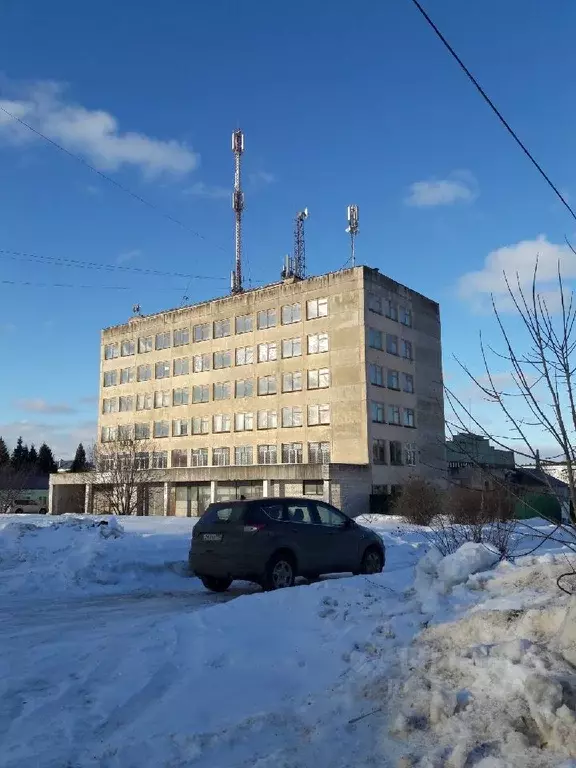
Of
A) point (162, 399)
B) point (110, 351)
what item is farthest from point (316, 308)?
point (110, 351)

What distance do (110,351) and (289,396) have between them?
82.7 ft

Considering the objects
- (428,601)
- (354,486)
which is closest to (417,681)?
(428,601)

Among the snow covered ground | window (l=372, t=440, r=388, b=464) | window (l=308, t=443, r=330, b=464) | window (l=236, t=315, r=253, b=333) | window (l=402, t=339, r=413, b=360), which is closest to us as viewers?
the snow covered ground

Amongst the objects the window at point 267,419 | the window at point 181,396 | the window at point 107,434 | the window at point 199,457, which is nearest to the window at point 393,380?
the window at point 267,419

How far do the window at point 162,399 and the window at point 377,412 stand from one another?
22.1 metres

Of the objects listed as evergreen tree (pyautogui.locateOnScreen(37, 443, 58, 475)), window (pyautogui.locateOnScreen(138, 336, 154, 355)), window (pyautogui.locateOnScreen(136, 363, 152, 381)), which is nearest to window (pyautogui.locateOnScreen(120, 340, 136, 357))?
window (pyautogui.locateOnScreen(138, 336, 154, 355))

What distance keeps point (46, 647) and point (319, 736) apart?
12.9 feet

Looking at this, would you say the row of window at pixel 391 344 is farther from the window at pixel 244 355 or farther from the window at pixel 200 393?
the window at pixel 200 393

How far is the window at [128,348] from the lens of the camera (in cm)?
7075

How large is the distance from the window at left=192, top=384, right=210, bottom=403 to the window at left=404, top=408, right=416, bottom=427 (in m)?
18.1

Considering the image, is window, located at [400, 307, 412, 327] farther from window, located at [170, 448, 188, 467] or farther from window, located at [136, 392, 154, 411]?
window, located at [136, 392, 154, 411]

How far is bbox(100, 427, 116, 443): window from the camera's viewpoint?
7031 centimetres

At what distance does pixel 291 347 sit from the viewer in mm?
57562

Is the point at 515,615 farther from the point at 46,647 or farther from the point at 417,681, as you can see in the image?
the point at 46,647
